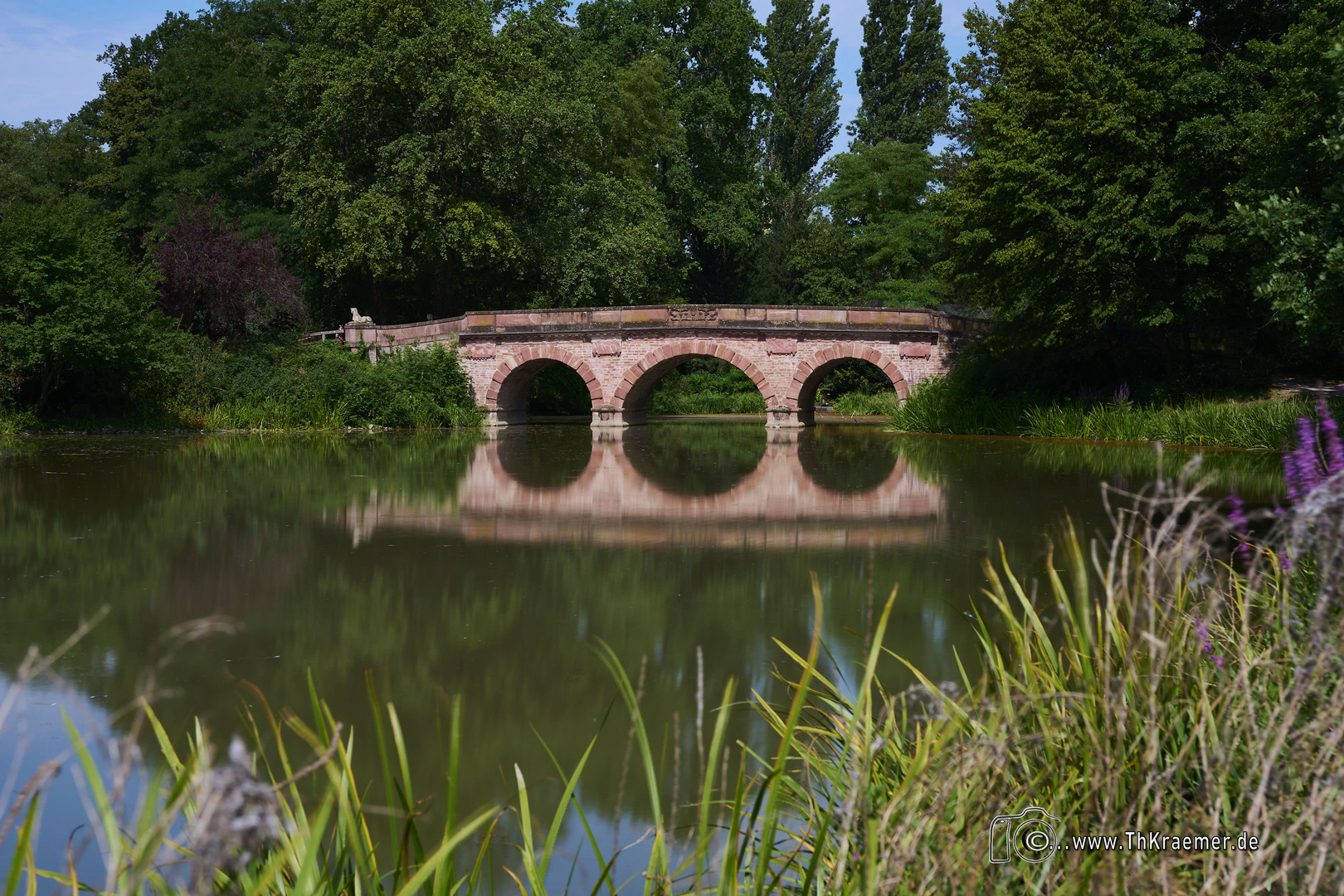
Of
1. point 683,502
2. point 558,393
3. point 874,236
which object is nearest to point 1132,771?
point 683,502

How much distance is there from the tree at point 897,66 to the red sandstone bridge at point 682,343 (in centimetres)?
1843

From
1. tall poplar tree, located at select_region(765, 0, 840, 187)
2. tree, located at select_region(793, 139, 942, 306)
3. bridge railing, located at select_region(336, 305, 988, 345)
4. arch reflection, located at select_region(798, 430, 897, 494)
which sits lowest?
arch reflection, located at select_region(798, 430, 897, 494)

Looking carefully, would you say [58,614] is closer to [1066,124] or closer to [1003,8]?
[1066,124]

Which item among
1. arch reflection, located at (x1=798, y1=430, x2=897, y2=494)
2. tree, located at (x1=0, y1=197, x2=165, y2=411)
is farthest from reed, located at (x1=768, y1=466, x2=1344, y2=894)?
tree, located at (x1=0, y1=197, x2=165, y2=411)

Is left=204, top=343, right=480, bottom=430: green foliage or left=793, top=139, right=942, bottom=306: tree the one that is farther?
left=793, top=139, right=942, bottom=306: tree

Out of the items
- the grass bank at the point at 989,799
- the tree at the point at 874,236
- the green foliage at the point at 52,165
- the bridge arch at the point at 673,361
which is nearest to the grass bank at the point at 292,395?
the bridge arch at the point at 673,361

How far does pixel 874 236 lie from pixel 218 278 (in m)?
21.2

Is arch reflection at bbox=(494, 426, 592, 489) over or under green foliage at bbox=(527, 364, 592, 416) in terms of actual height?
under

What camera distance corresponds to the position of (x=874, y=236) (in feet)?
126

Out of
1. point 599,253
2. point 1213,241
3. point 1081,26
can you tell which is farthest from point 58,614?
point 599,253

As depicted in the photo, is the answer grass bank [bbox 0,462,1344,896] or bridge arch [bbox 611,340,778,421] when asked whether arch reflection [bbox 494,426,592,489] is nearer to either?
bridge arch [bbox 611,340,778,421]

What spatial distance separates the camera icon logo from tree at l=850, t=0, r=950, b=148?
43139 millimetres

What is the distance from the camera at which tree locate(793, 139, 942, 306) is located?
124 feet

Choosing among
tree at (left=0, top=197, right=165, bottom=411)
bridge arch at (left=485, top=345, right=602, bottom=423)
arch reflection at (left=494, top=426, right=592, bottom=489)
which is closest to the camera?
arch reflection at (left=494, top=426, right=592, bottom=489)
